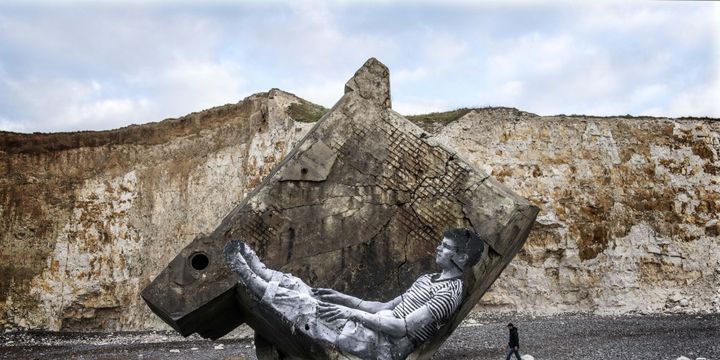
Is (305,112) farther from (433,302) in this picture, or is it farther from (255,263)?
(433,302)

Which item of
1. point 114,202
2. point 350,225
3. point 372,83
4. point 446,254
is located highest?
point 372,83

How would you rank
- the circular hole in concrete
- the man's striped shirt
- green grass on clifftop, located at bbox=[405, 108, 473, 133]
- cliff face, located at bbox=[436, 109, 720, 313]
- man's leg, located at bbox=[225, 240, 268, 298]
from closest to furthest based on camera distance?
the man's striped shirt < man's leg, located at bbox=[225, 240, 268, 298] < the circular hole in concrete < cliff face, located at bbox=[436, 109, 720, 313] < green grass on clifftop, located at bbox=[405, 108, 473, 133]

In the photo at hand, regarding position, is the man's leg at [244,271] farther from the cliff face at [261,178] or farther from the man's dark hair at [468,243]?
the cliff face at [261,178]

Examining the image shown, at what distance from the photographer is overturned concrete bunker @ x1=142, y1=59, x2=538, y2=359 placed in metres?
6.68

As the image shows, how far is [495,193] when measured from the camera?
22.9ft

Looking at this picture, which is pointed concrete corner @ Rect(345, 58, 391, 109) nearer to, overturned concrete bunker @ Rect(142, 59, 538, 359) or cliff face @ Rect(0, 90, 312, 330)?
overturned concrete bunker @ Rect(142, 59, 538, 359)

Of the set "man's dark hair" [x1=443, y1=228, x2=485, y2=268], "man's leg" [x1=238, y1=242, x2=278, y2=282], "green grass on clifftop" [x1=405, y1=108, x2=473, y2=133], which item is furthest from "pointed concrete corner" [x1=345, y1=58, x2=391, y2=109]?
"green grass on clifftop" [x1=405, y1=108, x2=473, y2=133]

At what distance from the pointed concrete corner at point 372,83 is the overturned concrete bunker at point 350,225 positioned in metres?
0.09

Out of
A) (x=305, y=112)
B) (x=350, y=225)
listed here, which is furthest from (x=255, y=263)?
(x=305, y=112)

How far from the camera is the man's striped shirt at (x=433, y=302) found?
6.46m

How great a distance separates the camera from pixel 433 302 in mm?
6488

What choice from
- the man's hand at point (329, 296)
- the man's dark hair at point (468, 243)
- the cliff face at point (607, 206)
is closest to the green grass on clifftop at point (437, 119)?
the cliff face at point (607, 206)

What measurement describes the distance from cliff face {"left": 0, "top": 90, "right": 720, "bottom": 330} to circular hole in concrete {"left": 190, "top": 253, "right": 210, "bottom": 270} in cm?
1096

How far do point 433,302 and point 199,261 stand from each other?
7.11 ft
